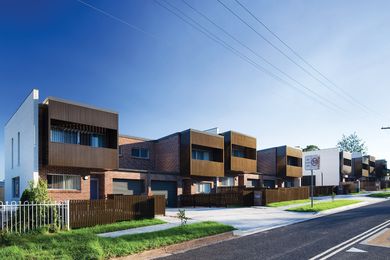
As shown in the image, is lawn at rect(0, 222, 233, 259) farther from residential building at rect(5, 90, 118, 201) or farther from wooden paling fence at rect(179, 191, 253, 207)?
wooden paling fence at rect(179, 191, 253, 207)

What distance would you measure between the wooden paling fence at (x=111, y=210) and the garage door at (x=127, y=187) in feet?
28.9

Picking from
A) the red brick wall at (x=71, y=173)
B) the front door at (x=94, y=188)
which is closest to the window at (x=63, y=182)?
the red brick wall at (x=71, y=173)

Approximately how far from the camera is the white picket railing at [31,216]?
13.4 meters

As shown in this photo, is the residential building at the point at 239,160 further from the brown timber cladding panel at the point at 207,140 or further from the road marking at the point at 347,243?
the road marking at the point at 347,243

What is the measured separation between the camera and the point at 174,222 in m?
17.3

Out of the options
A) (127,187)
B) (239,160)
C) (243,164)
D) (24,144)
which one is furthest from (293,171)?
(24,144)

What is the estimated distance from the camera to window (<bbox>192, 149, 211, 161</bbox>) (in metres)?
35.4

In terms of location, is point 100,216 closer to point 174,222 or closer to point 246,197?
point 174,222

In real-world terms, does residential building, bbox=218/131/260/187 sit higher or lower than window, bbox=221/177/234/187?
higher

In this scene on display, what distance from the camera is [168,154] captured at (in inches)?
1341

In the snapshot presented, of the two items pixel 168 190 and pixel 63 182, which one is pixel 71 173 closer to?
pixel 63 182

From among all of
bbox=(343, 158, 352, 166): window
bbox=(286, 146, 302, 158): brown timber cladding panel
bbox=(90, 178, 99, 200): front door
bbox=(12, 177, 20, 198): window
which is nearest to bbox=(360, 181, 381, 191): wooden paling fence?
bbox=(343, 158, 352, 166): window

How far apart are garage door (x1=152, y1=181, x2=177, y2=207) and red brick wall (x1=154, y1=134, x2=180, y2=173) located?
4.89 ft

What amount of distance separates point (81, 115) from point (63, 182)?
15.5ft
